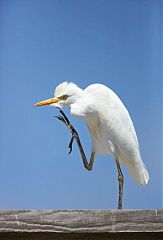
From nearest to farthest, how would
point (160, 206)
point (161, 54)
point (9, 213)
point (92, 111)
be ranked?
point (9, 213) < point (92, 111) < point (160, 206) < point (161, 54)

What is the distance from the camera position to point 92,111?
2.52 ft

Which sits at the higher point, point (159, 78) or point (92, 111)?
point (159, 78)

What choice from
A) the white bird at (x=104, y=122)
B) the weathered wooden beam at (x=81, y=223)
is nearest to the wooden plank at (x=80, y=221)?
the weathered wooden beam at (x=81, y=223)

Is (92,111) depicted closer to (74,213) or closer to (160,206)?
(74,213)

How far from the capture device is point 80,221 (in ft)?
0.86

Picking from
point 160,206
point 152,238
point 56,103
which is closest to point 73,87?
point 56,103

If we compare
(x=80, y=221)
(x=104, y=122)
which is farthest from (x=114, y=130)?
(x=80, y=221)

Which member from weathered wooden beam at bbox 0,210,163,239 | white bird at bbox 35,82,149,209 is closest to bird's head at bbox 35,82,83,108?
white bird at bbox 35,82,149,209

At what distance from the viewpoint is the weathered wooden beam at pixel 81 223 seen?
0.26 meters

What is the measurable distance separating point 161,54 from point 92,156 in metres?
0.78

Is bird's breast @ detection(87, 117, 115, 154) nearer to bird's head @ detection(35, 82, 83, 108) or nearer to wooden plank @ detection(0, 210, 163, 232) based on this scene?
bird's head @ detection(35, 82, 83, 108)

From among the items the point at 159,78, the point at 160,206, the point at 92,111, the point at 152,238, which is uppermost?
the point at 159,78

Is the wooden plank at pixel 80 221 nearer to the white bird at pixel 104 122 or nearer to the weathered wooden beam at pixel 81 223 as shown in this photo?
the weathered wooden beam at pixel 81 223

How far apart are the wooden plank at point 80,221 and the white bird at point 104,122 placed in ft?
1.58
